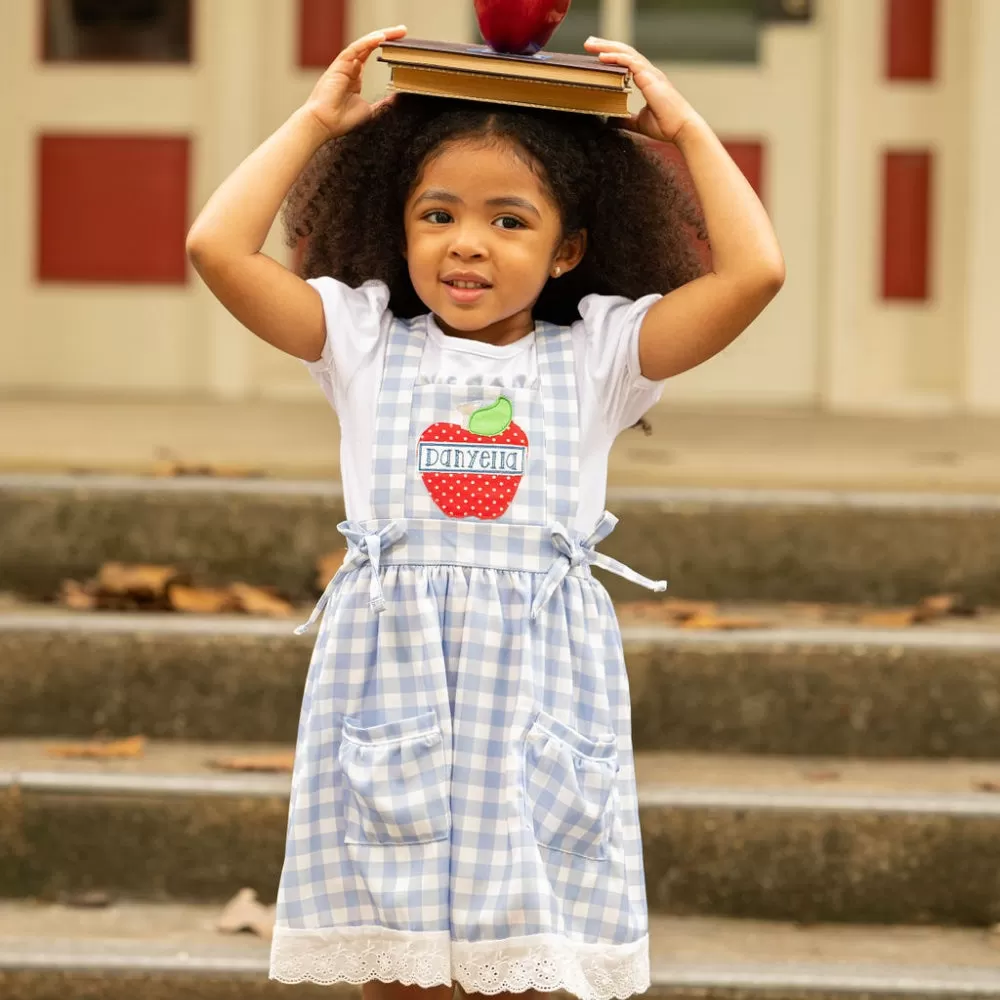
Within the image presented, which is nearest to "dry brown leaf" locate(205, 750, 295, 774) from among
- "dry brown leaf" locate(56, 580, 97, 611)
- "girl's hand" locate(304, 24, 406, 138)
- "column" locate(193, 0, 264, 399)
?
"dry brown leaf" locate(56, 580, 97, 611)

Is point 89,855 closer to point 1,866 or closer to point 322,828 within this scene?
point 1,866

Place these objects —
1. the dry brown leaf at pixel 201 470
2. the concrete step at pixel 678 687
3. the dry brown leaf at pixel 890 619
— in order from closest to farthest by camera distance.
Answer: the concrete step at pixel 678 687, the dry brown leaf at pixel 890 619, the dry brown leaf at pixel 201 470

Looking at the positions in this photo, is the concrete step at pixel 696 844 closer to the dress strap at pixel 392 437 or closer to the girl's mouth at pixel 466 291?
the dress strap at pixel 392 437

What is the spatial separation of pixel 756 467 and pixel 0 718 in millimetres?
1807

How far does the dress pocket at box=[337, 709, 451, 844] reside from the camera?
6.61 feet

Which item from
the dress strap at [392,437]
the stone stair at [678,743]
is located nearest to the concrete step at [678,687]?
the stone stair at [678,743]

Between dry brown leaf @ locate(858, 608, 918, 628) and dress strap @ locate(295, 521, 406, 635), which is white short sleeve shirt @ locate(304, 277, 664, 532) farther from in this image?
dry brown leaf @ locate(858, 608, 918, 628)

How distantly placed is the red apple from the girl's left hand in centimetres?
6

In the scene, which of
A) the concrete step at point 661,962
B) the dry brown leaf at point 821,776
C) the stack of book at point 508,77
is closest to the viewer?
the stack of book at point 508,77

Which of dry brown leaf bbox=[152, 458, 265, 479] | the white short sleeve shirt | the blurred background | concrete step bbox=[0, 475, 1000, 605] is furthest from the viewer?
dry brown leaf bbox=[152, 458, 265, 479]

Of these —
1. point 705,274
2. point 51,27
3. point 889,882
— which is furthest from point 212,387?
point 705,274

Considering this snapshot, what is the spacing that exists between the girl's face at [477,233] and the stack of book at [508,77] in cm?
8

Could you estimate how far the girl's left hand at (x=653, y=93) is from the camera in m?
2.03

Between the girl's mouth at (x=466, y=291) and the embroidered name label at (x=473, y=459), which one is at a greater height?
the girl's mouth at (x=466, y=291)
